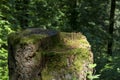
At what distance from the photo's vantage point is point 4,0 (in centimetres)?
1024

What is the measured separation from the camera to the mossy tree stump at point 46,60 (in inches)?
165

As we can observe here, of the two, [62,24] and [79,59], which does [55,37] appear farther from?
[62,24]

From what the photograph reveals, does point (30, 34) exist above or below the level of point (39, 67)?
above

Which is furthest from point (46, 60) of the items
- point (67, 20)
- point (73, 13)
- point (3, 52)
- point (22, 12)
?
point (73, 13)

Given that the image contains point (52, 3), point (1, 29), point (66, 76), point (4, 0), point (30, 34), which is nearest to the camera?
point (66, 76)

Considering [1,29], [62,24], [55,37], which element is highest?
[55,37]

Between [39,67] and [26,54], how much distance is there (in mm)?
264

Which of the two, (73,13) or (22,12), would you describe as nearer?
(22,12)

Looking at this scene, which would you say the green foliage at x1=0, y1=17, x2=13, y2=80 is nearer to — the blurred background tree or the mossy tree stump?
the blurred background tree

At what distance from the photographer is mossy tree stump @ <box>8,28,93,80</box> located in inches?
165

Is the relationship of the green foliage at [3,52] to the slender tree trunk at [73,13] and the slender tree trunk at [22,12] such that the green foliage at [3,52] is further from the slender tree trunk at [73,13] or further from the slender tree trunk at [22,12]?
the slender tree trunk at [73,13]

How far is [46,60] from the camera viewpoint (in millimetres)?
4305

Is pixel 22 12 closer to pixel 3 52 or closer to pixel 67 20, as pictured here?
pixel 3 52

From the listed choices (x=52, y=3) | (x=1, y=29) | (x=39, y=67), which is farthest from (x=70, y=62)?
(x=52, y=3)
